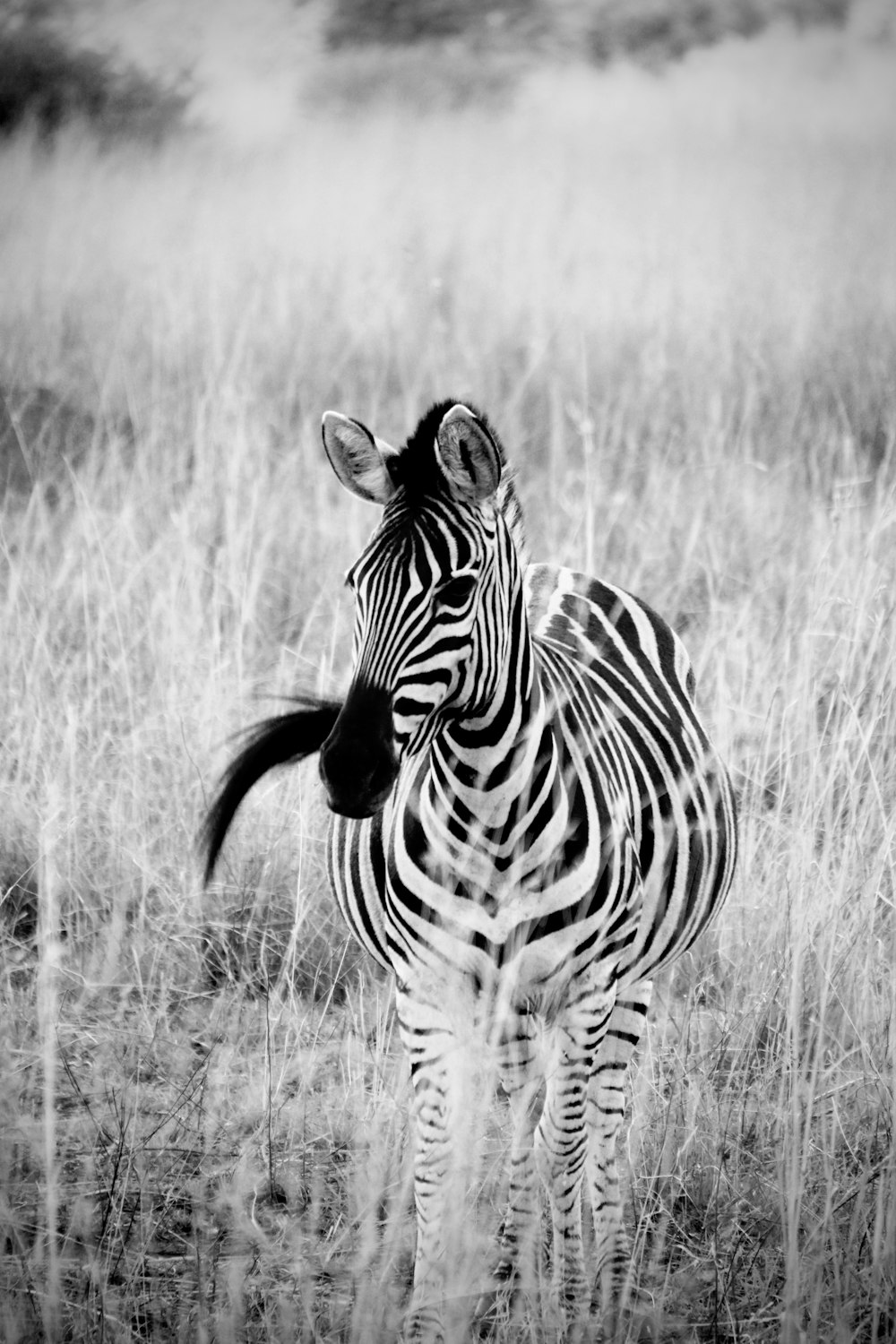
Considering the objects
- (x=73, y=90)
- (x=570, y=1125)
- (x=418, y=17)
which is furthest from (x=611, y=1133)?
(x=418, y=17)

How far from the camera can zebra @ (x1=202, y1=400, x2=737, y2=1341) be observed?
2.22 m

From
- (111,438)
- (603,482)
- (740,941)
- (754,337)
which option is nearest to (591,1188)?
(740,941)

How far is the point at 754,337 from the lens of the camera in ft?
28.9

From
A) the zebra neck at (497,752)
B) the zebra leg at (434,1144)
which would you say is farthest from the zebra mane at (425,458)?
the zebra leg at (434,1144)

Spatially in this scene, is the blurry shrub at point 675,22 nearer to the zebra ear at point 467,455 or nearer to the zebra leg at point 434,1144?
the zebra ear at point 467,455

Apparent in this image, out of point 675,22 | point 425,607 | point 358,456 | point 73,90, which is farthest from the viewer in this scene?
point 675,22

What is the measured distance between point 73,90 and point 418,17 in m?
4.47

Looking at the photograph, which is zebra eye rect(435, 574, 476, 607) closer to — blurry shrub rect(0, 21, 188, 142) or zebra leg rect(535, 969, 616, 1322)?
zebra leg rect(535, 969, 616, 1322)

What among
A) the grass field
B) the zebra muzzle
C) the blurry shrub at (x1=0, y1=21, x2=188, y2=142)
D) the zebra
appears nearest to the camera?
the zebra muzzle

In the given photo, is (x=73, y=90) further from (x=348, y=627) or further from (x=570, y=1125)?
(x=570, y=1125)

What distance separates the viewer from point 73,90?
37.7 ft

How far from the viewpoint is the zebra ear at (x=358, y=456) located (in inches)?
96.3

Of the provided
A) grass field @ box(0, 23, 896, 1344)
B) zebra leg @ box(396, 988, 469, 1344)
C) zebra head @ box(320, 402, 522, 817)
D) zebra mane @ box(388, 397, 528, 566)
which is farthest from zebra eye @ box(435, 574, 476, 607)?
zebra leg @ box(396, 988, 469, 1344)

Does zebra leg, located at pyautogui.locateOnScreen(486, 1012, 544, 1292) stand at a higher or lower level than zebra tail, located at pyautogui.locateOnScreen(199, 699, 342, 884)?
lower
